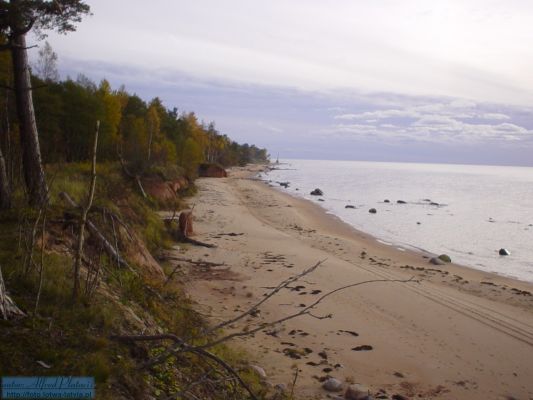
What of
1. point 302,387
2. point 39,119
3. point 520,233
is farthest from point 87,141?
point 520,233

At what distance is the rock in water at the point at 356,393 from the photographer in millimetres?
5566

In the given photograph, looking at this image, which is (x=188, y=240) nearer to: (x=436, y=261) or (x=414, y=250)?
(x=436, y=261)

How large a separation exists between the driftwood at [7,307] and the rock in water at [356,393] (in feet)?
13.2

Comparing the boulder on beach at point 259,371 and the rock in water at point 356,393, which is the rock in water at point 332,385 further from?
the boulder on beach at point 259,371

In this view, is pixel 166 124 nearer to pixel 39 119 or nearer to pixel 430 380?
pixel 39 119

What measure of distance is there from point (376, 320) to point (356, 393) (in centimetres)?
323

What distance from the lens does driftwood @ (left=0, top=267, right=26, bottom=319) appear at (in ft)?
12.2

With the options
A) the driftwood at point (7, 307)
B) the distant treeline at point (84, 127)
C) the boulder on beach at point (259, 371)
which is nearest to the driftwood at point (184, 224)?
the distant treeline at point (84, 127)

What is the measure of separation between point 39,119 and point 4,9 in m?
19.8

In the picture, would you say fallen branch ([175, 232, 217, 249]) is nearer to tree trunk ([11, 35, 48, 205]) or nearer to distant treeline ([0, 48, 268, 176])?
distant treeline ([0, 48, 268, 176])

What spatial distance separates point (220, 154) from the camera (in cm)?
9081

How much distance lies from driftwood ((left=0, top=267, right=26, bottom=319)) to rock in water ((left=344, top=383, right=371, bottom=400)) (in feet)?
13.2

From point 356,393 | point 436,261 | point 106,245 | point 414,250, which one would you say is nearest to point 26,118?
point 106,245

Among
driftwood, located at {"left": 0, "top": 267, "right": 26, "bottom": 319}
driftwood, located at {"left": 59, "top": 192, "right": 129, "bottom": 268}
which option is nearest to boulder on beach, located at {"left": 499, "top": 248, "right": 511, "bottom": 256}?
driftwood, located at {"left": 59, "top": 192, "right": 129, "bottom": 268}
